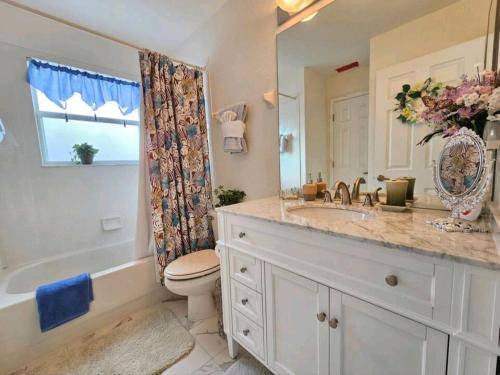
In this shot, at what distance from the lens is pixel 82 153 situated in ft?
6.79

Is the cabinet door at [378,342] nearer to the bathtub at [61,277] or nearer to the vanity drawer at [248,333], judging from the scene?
the vanity drawer at [248,333]

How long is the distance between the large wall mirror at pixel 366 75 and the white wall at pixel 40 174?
6.01 feet

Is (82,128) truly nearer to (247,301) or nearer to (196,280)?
(196,280)

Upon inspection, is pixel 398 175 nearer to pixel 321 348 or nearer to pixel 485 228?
pixel 485 228

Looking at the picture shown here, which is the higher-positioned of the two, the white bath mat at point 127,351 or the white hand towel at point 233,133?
the white hand towel at point 233,133

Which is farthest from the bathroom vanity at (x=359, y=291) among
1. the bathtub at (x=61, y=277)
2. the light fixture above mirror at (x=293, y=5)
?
the light fixture above mirror at (x=293, y=5)

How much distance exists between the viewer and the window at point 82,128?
1926mm

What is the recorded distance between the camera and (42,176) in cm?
188

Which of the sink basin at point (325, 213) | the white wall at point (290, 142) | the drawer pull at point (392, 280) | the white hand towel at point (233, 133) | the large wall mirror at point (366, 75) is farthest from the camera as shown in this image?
the white hand towel at point (233, 133)

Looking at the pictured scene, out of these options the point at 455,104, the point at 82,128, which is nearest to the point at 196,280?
the point at 455,104

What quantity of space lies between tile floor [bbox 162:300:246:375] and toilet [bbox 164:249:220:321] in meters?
0.08

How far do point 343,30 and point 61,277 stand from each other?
110 inches

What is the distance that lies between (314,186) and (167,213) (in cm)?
115

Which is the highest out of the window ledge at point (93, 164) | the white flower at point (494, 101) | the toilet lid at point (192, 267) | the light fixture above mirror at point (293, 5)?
the light fixture above mirror at point (293, 5)
